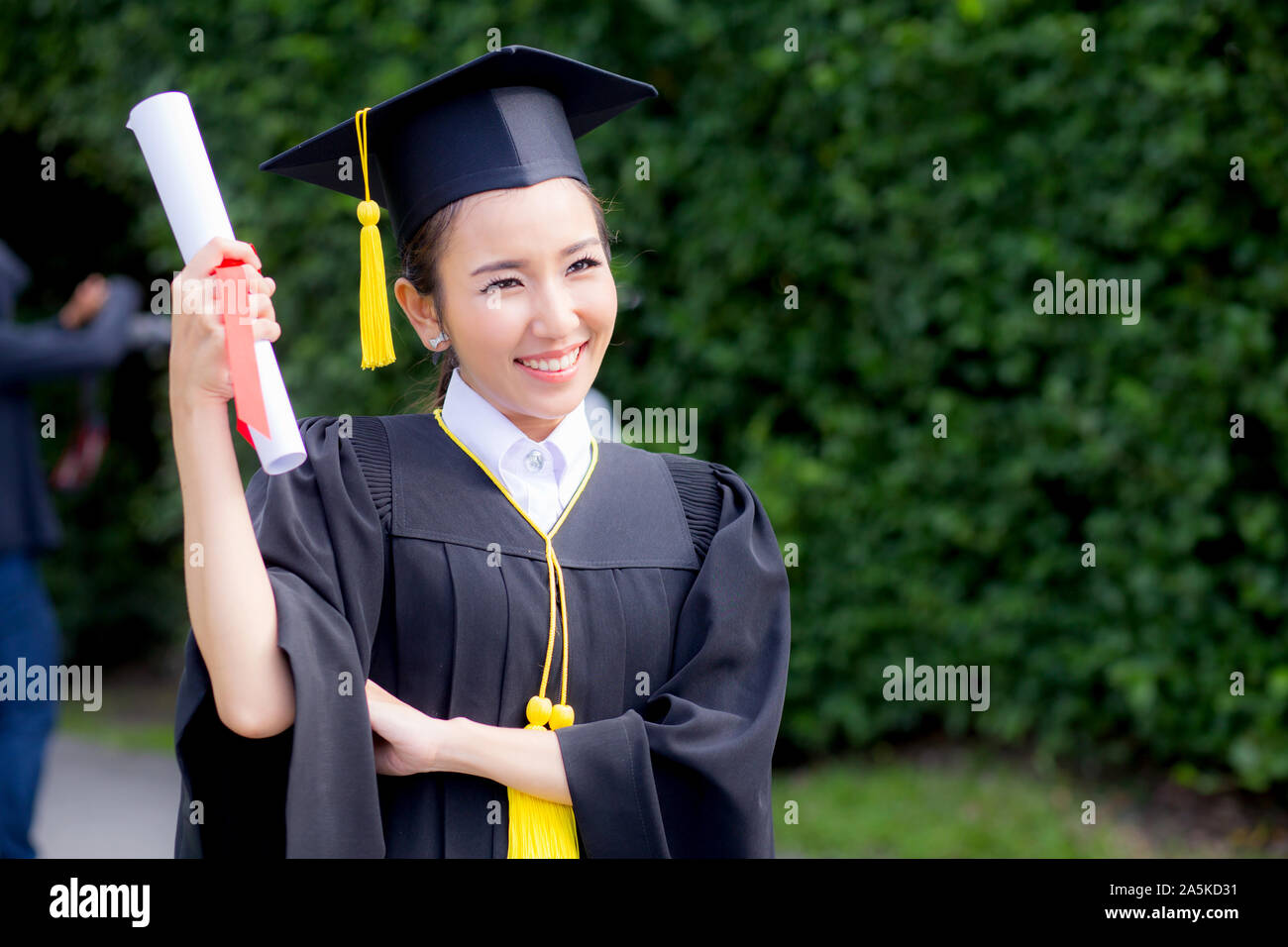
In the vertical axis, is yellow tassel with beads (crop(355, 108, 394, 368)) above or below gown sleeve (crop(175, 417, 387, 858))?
above

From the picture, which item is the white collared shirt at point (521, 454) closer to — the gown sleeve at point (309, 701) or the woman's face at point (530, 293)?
the woman's face at point (530, 293)

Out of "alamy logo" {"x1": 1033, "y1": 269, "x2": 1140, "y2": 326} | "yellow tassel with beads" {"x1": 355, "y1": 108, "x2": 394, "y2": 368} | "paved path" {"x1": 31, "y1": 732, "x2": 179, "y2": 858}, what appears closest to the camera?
"yellow tassel with beads" {"x1": 355, "y1": 108, "x2": 394, "y2": 368}

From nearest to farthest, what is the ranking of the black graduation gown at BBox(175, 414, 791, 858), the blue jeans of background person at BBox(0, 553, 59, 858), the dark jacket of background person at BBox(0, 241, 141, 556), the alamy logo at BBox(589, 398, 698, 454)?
the black graduation gown at BBox(175, 414, 791, 858) → the blue jeans of background person at BBox(0, 553, 59, 858) → the dark jacket of background person at BBox(0, 241, 141, 556) → the alamy logo at BBox(589, 398, 698, 454)

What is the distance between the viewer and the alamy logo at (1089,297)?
13.0ft

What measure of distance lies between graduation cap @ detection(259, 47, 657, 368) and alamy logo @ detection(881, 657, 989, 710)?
3.05 metres

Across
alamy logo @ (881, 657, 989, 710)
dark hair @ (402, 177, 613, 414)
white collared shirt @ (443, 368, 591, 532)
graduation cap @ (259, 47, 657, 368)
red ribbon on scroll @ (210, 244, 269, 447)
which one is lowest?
alamy logo @ (881, 657, 989, 710)

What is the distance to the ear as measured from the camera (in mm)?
1919

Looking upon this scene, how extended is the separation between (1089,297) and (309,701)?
10.3 ft

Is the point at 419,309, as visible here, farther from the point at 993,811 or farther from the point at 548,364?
the point at 993,811

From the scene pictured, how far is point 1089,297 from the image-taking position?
A: 160 inches

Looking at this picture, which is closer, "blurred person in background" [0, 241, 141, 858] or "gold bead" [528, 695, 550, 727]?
"gold bead" [528, 695, 550, 727]

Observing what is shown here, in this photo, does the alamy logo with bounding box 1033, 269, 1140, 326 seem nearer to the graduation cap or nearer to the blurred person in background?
the graduation cap
